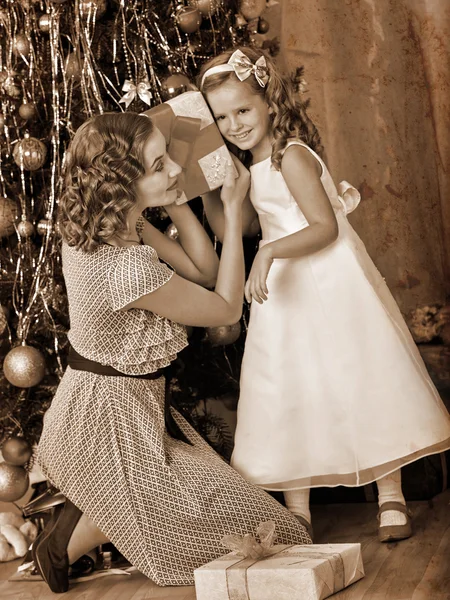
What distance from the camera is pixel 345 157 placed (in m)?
2.84

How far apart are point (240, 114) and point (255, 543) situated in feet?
3.45

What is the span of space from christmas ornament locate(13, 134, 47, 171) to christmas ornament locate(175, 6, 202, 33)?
488mm

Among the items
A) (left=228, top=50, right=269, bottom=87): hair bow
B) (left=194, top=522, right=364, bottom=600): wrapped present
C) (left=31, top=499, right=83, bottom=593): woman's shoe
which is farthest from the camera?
(left=228, top=50, right=269, bottom=87): hair bow

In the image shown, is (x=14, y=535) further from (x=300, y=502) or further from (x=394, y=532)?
(x=394, y=532)

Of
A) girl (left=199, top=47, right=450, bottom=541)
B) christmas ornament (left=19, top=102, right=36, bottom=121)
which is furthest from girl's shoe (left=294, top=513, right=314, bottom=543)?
christmas ornament (left=19, top=102, right=36, bottom=121)

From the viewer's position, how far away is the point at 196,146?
2.06 m

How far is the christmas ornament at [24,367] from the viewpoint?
2.08 metres

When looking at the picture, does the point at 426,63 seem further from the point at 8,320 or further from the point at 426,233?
the point at 8,320

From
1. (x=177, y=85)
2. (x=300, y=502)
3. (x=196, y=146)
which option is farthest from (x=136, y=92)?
(x=300, y=502)

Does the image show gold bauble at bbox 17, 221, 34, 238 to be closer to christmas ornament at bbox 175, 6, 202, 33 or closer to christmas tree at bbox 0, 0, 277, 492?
christmas tree at bbox 0, 0, 277, 492

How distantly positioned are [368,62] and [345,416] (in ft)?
4.48

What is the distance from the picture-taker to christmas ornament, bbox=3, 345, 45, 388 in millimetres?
2082

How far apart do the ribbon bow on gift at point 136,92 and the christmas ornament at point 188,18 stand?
19cm

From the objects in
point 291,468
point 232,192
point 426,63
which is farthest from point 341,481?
point 426,63
